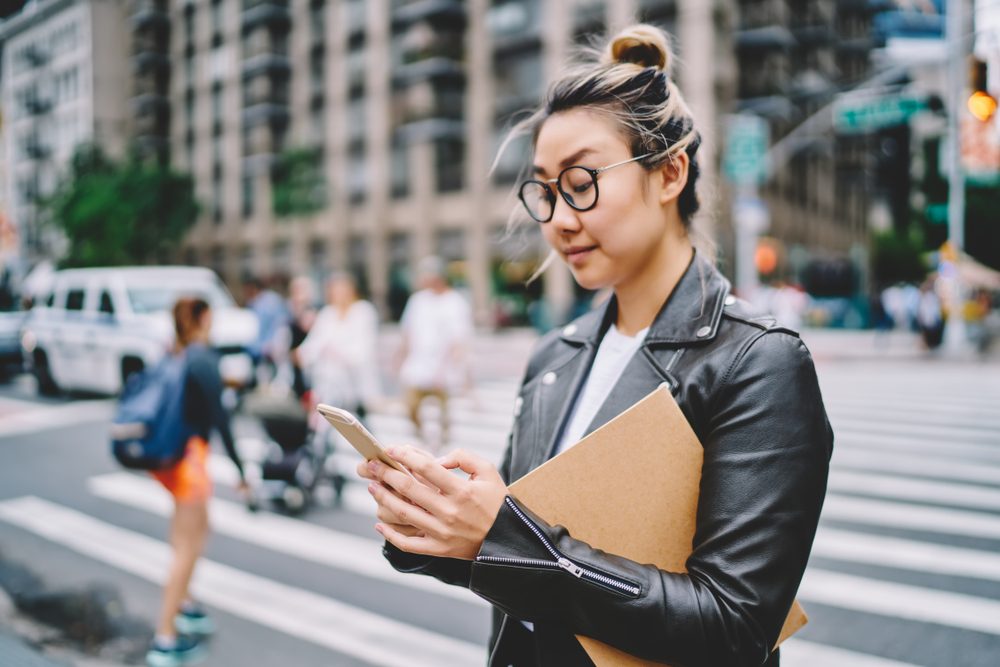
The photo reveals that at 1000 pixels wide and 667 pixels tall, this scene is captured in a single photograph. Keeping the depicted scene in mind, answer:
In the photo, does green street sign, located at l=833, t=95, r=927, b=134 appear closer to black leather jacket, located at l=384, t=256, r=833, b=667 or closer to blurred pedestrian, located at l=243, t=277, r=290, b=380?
blurred pedestrian, located at l=243, t=277, r=290, b=380

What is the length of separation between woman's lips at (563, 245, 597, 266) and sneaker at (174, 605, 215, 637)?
12.2ft

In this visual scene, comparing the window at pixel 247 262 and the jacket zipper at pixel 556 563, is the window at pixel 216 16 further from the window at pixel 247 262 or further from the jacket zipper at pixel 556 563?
the jacket zipper at pixel 556 563

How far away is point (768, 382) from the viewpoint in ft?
4.00

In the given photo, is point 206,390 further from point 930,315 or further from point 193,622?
point 930,315

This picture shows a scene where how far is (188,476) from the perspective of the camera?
13.2 ft

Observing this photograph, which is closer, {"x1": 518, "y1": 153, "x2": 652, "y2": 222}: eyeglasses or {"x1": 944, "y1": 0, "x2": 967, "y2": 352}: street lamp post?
{"x1": 518, "y1": 153, "x2": 652, "y2": 222}: eyeglasses

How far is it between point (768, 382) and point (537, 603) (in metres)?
0.49

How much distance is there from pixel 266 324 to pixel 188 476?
24.3 ft

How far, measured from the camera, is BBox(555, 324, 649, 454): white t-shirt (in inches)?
61.2

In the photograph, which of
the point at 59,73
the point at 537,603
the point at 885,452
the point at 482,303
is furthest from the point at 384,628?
the point at 59,73

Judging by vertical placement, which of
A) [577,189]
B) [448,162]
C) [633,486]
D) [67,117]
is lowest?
[633,486]

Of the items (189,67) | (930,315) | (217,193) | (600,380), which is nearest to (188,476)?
(600,380)

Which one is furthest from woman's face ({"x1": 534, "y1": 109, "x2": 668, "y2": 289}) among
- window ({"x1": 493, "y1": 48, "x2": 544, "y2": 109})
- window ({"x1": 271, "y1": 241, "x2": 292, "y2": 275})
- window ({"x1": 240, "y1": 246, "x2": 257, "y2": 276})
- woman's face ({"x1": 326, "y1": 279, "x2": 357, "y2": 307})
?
window ({"x1": 240, "y1": 246, "x2": 257, "y2": 276})

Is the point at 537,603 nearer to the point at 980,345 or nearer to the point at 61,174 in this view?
the point at 980,345
